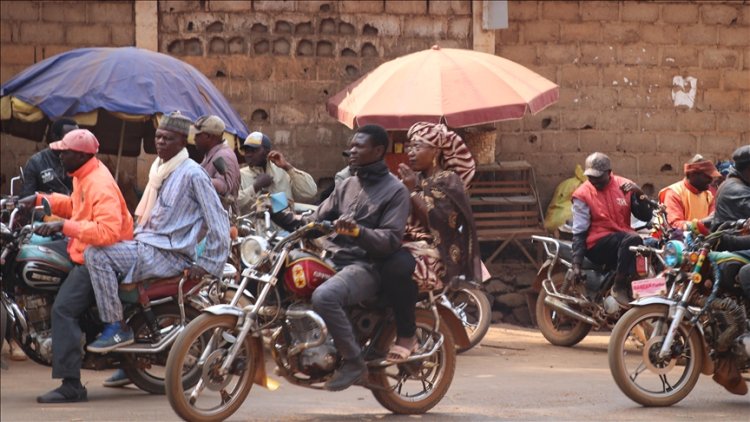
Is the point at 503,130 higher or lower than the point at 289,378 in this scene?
higher

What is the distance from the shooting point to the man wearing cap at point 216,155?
9.93 m

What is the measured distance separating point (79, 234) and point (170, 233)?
57cm

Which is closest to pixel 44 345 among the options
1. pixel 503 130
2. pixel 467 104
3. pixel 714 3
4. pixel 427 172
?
pixel 427 172

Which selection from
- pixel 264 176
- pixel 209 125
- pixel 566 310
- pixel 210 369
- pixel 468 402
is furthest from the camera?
pixel 566 310

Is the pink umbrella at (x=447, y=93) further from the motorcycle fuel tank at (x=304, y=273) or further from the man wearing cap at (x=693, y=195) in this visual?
the motorcycle fuel tank at (x=304, y=273)

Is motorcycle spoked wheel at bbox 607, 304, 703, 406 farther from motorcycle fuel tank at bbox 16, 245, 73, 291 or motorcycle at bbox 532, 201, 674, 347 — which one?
motorcycle fuel tank at bbox 16, 245, 73, 291

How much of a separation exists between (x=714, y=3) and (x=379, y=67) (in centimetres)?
396

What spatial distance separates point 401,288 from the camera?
7699mm

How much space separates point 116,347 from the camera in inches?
324

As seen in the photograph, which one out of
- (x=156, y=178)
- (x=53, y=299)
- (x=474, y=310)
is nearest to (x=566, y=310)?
(x=474, y=310)

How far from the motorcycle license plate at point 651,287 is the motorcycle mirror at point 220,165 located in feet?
9.87

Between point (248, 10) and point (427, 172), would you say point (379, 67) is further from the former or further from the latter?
point (427, 172)

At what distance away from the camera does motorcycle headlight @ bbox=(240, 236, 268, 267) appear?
302 inches

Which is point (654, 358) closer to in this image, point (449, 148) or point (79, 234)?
point (449, 148)
